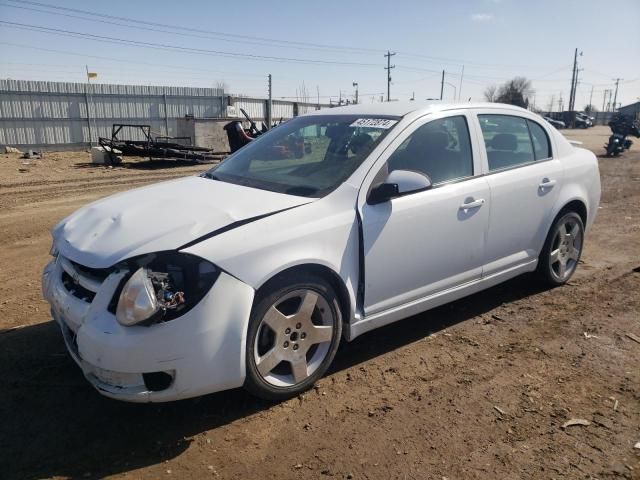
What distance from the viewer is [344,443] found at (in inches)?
108

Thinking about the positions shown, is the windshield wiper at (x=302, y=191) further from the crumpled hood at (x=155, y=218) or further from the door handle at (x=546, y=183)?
the door handle at (x=546, y=183)

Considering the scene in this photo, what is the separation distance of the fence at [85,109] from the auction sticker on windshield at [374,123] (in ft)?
73.2

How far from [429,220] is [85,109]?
23.8 m

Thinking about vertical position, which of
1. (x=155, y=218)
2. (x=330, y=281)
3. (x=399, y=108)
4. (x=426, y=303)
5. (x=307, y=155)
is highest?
(x=399, y=108)

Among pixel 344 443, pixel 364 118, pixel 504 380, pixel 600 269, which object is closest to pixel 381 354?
pixel 504 380

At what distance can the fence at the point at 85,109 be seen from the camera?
22.0 metres

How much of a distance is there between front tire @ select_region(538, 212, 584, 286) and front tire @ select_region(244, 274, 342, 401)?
8.20 ft

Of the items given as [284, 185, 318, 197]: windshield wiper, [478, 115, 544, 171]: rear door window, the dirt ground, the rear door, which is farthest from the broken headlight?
[478, 115, 544, 171]: rear door window

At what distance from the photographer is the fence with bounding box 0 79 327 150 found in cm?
2202

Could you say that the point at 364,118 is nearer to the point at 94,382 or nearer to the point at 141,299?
the point at 141,299

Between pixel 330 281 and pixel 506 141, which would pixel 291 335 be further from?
pixel 506 141

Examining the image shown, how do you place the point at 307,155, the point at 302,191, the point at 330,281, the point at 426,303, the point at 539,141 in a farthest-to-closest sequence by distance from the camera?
the point at 539,141
the point at 307,155
the point at 426,303
the point at 302,191
the point at 330,281

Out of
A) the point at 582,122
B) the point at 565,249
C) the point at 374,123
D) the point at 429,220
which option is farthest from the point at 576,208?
the point at 582,122

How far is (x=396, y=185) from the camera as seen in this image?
3.29 metres
